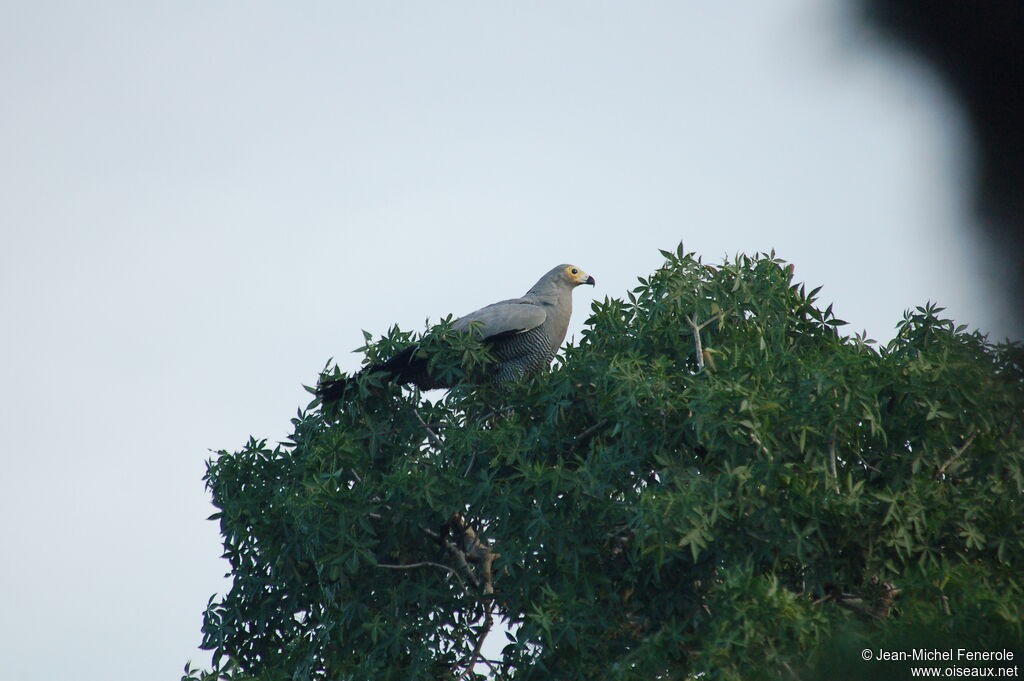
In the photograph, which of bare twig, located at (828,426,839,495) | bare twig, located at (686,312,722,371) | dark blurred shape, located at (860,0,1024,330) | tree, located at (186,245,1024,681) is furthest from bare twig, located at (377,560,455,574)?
dark blurred shape, located at (860,0,1024,330)

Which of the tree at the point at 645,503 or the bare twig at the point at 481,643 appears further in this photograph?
the bare twig at the point at 481,643

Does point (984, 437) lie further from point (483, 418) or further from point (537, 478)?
point (483, 418)

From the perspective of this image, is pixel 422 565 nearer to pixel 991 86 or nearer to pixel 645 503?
pixel 645 503

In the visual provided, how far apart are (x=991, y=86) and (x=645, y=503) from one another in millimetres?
5353

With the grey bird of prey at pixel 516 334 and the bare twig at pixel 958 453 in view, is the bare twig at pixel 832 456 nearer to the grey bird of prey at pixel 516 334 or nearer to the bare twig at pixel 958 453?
the bare twig at pixel 958 453

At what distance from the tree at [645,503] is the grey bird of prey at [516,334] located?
0.24m

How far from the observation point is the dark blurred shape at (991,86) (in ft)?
3.82

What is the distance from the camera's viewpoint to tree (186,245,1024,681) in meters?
6.39

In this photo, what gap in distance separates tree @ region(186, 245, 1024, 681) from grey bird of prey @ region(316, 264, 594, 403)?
0.24 m

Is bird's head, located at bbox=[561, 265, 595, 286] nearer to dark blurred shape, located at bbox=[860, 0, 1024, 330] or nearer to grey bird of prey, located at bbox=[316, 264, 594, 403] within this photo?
grey bird of prey, located at bbox=[316, 264, 594, 403]

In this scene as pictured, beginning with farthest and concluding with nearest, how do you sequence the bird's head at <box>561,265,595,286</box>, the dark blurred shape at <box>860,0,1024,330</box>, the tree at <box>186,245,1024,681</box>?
1. the bird's head at <box>561,265,595,286</box>
2. the tree at <box>186,245,1024,681</box>
3. the dark blurred shape at <box>860,0,1024,330</box>

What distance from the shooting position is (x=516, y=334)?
10.1m

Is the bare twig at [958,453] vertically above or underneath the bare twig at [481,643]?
above

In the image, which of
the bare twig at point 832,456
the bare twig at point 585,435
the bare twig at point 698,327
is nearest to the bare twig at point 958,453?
the bare twig at point 832,456
